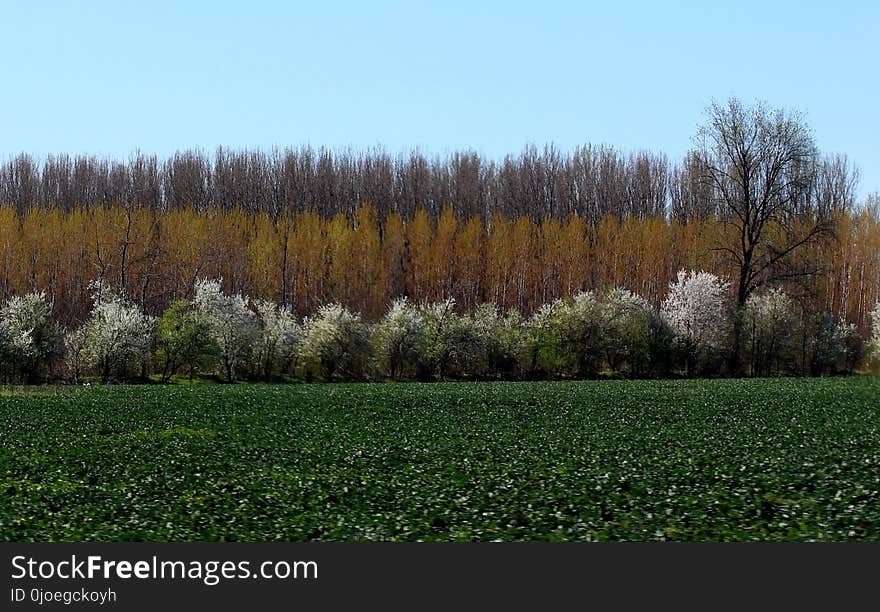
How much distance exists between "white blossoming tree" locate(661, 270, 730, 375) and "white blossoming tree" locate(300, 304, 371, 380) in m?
19.7

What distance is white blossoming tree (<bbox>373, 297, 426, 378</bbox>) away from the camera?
59219 millimetres

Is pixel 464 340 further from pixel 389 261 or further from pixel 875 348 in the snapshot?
pixel 875 348

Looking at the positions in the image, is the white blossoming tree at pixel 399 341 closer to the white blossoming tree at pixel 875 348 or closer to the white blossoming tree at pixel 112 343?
the white blossoming tree at pixel 112 343

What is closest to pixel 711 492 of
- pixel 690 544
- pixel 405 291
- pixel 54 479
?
pixel 690 544

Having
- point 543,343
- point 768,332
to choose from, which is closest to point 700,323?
point 768,332

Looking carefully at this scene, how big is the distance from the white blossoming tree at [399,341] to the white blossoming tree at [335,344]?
37.6 inches

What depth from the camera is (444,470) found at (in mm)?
19406

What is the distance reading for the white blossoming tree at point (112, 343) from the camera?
5475cm

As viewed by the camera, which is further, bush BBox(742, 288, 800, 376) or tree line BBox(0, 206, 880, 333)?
tree line BBox(0, 206, 880, 333)

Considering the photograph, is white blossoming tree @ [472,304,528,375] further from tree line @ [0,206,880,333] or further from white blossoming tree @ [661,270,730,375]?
tree line @ [0,206,880,333]

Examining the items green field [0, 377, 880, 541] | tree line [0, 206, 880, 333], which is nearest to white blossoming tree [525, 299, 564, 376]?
tree line [0, 206, 880, 333]

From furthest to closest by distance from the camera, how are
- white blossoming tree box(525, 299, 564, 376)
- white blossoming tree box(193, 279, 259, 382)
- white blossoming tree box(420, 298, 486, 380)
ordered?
white blossoming tree box(525, 299, 564, 376) → white blossoming tree box(420, 298, 486, 380) → white blossoming tree box(193, 279, 259, 382)

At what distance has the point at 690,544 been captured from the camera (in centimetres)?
1305

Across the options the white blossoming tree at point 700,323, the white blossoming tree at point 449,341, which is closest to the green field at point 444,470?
the white blossoming tree at point 449,341
